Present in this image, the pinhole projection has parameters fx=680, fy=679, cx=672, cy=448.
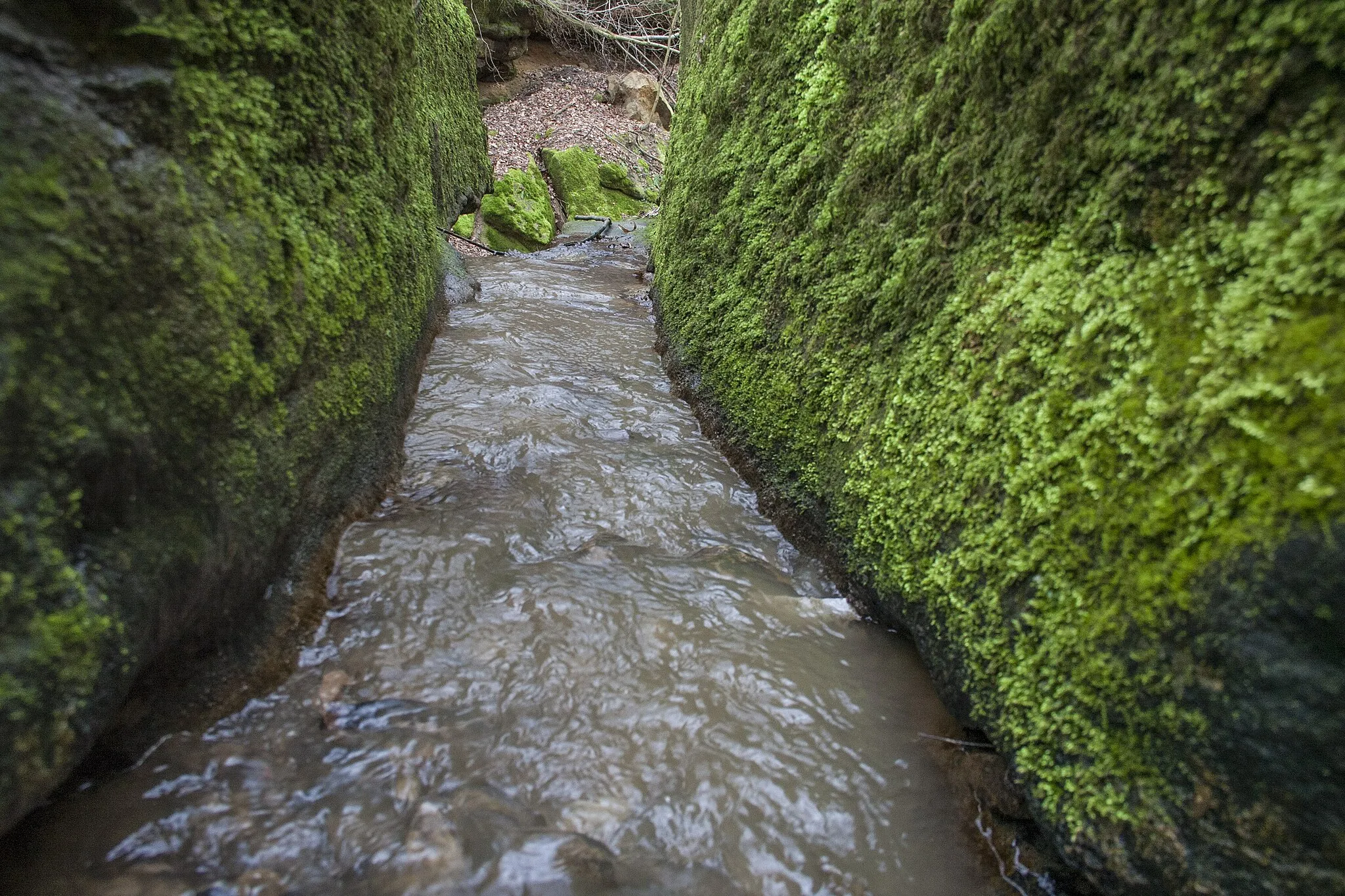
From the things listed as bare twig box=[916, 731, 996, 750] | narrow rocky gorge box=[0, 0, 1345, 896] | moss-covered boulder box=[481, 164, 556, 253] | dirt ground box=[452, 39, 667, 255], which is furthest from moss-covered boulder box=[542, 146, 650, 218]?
bare twig box=[916, 731, 996, 750]

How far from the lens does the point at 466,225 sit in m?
11.5

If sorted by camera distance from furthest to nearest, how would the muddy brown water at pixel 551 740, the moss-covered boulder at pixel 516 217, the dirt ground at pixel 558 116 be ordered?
the dirt ground at pixel 558 116
the moss-covered boulder at pixel 516 217
the muddy brown water at pixel 551 740

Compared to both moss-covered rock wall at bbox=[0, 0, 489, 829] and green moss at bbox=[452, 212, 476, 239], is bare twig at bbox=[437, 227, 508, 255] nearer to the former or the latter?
green moss at bbox=[452, 212, 476, 239]

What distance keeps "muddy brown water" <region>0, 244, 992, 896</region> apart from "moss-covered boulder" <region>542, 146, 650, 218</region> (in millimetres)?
11981

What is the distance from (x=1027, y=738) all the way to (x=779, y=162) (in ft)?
12.1

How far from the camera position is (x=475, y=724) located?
2.51 metres

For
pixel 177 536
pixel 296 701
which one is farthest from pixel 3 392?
pixel 296 701

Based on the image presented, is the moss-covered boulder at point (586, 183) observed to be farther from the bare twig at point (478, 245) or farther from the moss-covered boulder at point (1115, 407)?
the moss-covered boulder at point (1115, 407)

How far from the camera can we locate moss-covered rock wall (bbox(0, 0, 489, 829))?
1514 mm

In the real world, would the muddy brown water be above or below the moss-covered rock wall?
below

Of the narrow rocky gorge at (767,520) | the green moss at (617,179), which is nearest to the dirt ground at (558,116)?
the green moss at (617,179)

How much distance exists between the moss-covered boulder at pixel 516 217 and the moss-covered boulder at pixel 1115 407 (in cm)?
949

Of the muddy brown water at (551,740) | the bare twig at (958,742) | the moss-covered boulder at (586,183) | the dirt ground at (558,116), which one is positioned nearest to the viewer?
the muddy brown water at (551,740)

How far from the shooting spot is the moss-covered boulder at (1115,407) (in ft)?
4.99
